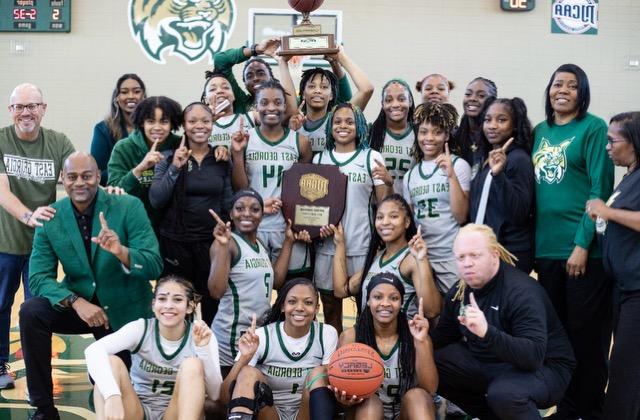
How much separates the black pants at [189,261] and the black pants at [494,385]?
132cm

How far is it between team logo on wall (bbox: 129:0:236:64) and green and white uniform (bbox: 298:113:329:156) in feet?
17.9

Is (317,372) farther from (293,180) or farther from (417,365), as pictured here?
(293,180)

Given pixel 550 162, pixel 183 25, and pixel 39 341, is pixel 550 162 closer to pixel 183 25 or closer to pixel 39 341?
pixel 39 341

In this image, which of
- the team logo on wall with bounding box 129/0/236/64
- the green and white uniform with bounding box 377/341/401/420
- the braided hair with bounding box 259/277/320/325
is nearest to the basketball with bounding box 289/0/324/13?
the braided hair with bounding box 259/277/320/325

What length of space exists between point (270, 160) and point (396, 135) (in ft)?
2.42

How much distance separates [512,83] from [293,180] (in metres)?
6.25

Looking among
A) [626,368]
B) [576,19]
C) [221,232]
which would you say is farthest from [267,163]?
[576,19]

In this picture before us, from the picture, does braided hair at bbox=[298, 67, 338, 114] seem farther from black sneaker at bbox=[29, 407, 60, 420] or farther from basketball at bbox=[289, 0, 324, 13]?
black sneaker at bbox=[29, 407, 60, 420]

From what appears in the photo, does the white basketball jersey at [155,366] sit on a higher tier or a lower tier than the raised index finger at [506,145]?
lower

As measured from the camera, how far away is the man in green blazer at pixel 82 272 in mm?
3545

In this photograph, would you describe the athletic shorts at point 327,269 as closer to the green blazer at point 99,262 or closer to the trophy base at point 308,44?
the green blazer at point 99,262

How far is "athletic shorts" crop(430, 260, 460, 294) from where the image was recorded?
3803mm

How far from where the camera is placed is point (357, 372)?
3057 millimetres

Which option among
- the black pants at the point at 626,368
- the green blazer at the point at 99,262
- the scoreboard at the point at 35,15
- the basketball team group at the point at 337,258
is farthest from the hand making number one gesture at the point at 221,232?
the scoreboard at the point at 35,15
